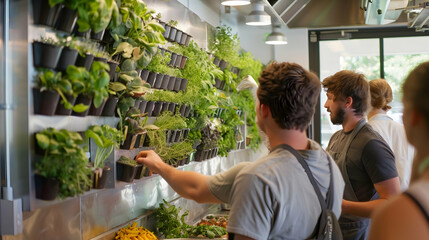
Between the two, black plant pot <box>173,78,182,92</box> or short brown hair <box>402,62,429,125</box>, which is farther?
black plant pot <box>173,78,182,92</box>

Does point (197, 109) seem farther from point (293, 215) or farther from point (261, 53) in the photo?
point (261, 53)

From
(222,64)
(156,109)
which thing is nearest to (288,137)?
(156,109)

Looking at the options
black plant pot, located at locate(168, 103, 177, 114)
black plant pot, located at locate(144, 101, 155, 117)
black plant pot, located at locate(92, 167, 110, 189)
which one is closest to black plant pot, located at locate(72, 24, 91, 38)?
black plant pot, located at locate(92, 167, 110, 189)

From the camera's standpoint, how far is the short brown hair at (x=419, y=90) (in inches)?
41.8

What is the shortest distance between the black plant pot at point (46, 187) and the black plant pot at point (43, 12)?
1.95ft

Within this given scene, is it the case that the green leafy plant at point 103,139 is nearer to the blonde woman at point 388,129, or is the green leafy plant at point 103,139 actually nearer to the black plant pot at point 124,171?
the black plant pot at point 124,171

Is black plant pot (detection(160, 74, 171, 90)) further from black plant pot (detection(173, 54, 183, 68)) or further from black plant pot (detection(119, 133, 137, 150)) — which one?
black plant pot (detection(119, 133, 137, 150))

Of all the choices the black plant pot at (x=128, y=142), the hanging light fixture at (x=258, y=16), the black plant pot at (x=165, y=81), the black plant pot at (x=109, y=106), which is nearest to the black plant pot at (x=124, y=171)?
the black plant pot at (x=128, y=142)

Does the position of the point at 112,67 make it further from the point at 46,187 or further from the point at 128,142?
the point at 46,187

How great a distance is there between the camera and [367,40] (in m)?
7.68

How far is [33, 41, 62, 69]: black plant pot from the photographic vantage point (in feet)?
6.75

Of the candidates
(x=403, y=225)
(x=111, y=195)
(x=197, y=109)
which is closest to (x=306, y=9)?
(x=197, y=109)

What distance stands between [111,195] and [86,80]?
3.60 feet

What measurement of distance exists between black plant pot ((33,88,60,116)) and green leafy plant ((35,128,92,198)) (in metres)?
0.08
